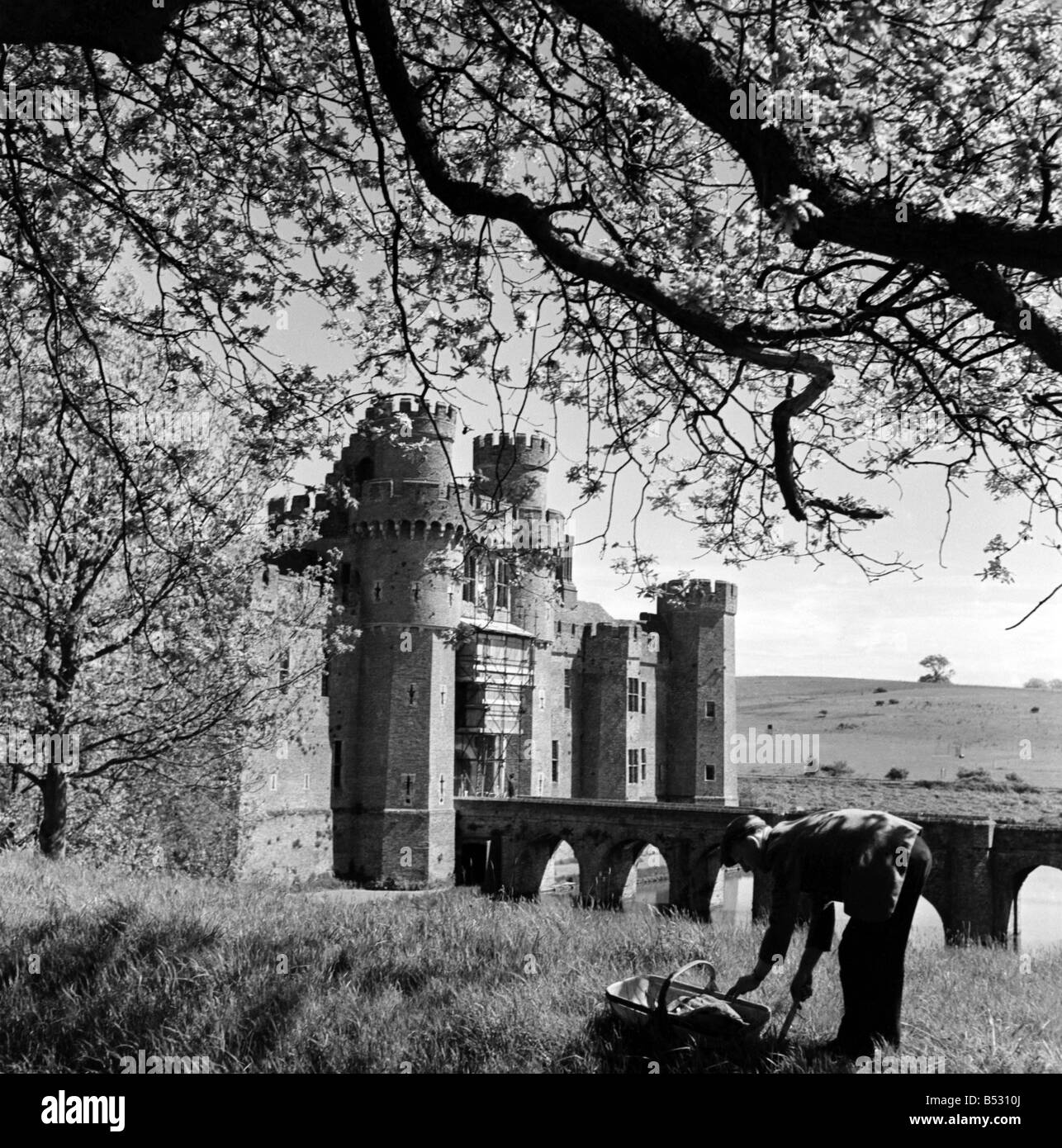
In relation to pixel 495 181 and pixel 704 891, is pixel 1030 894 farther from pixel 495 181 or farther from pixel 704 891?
pixel 495 181

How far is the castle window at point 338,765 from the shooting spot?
42312mm

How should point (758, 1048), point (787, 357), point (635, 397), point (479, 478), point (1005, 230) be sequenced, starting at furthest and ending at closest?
point (635, 397), point (479, 478), point (787, 357), point (758, 1048), point (1005, 230)

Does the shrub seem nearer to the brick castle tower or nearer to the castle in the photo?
the castle

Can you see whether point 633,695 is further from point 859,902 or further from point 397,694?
point 859,902

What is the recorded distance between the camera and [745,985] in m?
5.45

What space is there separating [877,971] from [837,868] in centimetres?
54

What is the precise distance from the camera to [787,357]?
218 inches

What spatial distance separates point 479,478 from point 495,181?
2.64 metres

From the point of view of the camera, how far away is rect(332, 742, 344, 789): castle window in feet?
139

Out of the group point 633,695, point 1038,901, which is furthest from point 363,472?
point 1038,901

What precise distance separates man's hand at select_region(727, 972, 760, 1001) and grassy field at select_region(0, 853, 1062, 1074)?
0.95 ft

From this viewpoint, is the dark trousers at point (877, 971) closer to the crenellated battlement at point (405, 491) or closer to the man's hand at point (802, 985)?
the man's hand at point (802, 985)

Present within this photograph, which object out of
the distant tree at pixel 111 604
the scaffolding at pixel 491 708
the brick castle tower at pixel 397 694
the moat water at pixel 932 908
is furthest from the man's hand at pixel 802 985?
the scaffolding at pixel 491 708
